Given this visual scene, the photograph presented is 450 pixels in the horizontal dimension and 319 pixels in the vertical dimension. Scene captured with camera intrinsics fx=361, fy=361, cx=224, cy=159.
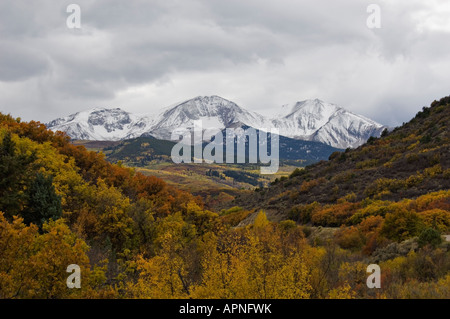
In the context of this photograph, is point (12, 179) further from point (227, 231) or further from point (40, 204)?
point (227, 231)

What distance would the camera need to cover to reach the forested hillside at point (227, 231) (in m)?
16.3

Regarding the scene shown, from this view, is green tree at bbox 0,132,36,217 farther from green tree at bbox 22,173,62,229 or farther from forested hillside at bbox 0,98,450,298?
green tree at bbox 22,173,62,229

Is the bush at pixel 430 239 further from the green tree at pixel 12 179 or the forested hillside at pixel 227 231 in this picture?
the green tree at pixel 12 179

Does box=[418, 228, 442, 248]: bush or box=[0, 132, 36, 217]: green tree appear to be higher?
box=[0, 132, 36, 217]: green tree

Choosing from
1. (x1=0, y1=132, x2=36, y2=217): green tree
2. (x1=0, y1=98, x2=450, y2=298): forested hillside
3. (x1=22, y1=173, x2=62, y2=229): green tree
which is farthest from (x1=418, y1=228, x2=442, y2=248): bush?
(x1=0, y1=132, x2=36, y2=217): green tree

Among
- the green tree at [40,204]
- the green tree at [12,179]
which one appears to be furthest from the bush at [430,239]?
the green tree at [12,179]

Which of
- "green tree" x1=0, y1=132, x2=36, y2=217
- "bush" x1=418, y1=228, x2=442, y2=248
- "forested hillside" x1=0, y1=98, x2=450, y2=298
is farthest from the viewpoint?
"green tree" x1=0, y1=132, x2=36, y2=217

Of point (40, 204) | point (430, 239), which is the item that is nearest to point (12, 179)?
point (40, 204)

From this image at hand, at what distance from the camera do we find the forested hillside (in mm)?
16312

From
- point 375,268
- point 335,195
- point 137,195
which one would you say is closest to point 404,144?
point 335,195

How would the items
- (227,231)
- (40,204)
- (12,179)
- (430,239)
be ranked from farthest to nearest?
1. (227,231)
2. (40,204)
3. (12,179)
4. (430,239)

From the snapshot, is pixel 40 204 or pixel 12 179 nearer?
pixel 12 179

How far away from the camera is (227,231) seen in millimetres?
38312
